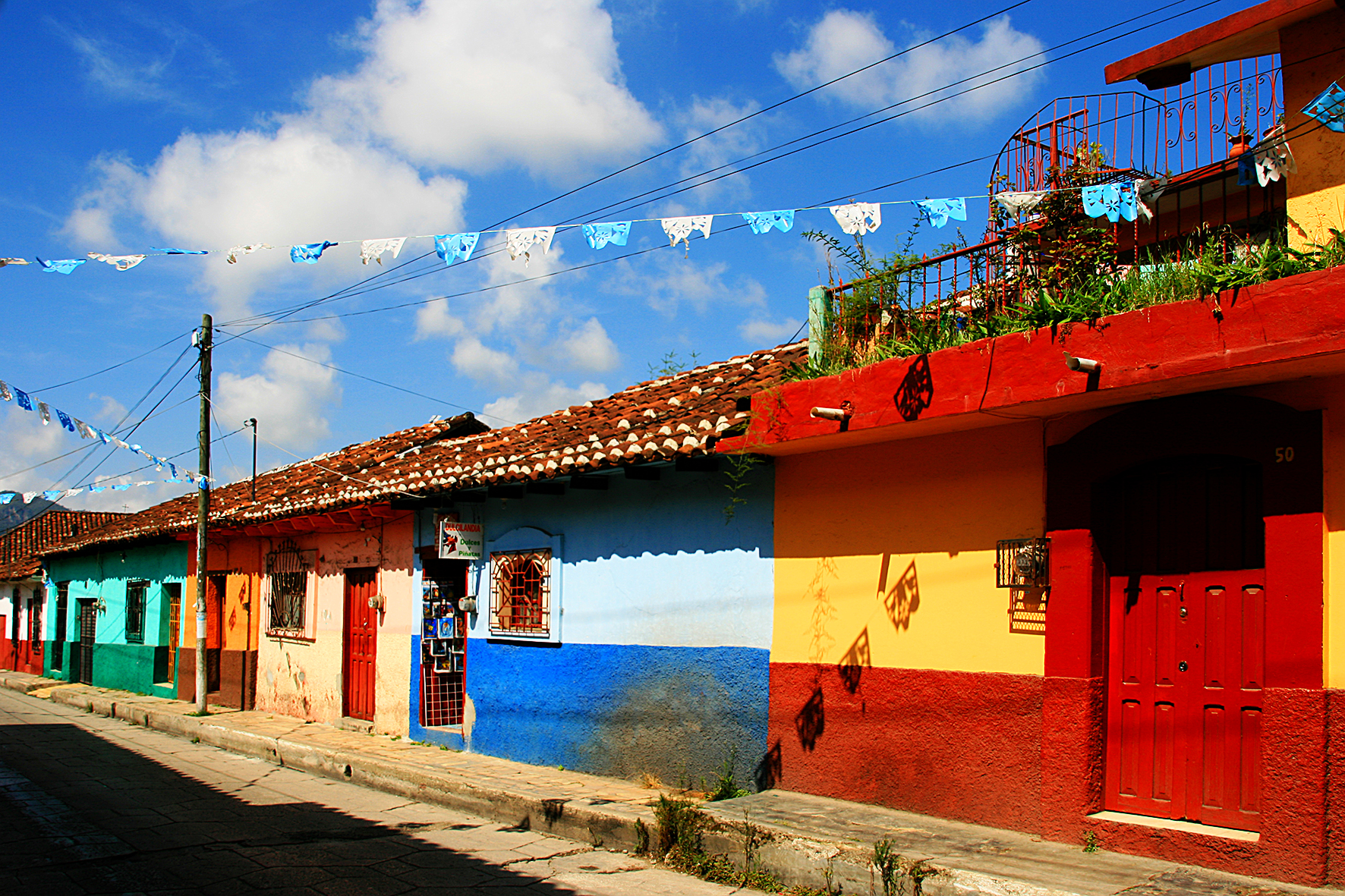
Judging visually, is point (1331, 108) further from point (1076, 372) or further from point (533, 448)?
point (533, 448)

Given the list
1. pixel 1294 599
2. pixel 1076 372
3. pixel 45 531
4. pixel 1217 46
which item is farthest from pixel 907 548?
pixel 45 531

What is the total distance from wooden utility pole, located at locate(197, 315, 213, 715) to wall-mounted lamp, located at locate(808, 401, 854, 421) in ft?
39.0

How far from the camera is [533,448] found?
11.6 m

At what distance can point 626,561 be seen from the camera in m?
10.3

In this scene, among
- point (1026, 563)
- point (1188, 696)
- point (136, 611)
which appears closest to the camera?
point (1188, 696)

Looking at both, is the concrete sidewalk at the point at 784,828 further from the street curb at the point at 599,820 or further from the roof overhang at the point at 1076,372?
the roof overhang at the point at 1076,372

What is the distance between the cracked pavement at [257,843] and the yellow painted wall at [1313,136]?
5639mm

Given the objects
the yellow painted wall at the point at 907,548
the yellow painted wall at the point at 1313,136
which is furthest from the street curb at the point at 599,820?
the yellow painted wall at the point at 1313,136

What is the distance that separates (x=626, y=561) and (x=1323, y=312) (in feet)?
21.4

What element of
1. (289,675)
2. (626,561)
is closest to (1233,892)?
(626,561)

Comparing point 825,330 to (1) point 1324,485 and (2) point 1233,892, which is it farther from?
(2) point 1233,892

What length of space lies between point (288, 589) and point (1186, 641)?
558 inches

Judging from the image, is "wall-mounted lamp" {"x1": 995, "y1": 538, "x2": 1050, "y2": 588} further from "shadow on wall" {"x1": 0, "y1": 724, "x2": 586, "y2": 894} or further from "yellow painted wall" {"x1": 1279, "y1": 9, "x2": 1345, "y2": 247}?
"shadow on wall" {"x1": 0, "y1": 724, "x2": 586, "y2": 894}

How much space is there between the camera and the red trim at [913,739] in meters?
6.92
